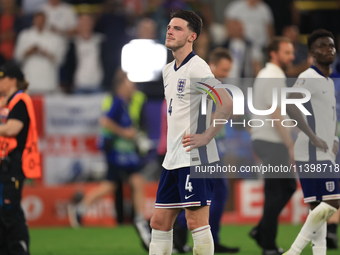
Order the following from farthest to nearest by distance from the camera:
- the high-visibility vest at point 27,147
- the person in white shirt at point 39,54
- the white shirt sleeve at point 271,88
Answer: the person in white shirt at point 39,54
the white shirt sleeve at point 271,88
the high-visibility vest at point 27,147

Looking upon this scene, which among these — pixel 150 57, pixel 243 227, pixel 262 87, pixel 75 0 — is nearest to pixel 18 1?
pixel 75 0

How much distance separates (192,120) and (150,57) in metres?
8.18

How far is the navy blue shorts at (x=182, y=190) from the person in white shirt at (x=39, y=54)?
Result: 7858mm

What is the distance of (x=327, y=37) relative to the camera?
5.71m

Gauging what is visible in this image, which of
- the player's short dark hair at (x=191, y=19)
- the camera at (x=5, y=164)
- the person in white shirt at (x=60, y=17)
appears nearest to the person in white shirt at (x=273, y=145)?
the player's short dark hair at (x=191, y=19)

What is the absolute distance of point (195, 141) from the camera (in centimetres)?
478

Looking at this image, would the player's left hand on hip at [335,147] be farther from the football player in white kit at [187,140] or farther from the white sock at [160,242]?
the white sock at [160,242]

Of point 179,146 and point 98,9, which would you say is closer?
point 179,146

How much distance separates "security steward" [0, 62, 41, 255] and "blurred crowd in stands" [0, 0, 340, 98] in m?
5.60

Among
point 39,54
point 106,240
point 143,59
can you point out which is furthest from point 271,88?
point 39,54

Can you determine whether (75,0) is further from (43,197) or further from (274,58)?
(274,58)

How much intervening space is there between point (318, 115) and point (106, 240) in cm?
442

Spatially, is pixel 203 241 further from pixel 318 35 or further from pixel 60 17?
pixel 60 17

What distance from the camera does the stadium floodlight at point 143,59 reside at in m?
12.8
